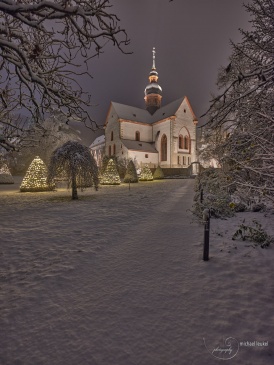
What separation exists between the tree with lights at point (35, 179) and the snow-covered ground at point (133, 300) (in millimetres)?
11054

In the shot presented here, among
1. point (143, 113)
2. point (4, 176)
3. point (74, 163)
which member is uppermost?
point (143, 113)

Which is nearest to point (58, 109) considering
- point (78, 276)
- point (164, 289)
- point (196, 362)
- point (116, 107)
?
point (78, 276)

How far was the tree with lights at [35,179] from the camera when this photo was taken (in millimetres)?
15048

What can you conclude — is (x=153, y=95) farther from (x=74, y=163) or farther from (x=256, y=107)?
(x=256, y=107)

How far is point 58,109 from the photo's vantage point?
3.97 metres

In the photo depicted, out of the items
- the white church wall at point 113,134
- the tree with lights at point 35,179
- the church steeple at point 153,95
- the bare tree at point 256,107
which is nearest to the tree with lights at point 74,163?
the tree with lights at point 35,179

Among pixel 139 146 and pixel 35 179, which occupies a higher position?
pixel 139 146

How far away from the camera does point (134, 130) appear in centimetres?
4434

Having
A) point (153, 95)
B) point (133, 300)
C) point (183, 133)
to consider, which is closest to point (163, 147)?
point (183, 133)

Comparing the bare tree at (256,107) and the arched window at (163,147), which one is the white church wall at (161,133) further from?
the bare tree at (256,107)

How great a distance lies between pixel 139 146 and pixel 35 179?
96.0 feet

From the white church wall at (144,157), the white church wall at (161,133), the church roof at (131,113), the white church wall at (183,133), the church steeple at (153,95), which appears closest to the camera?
the white church wall at (144,157)

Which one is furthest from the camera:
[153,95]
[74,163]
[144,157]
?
[153,95]

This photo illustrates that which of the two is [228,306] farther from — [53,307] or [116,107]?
[116,107]
